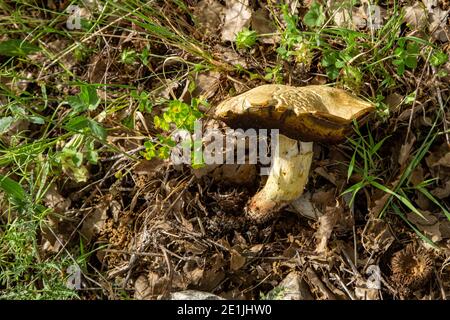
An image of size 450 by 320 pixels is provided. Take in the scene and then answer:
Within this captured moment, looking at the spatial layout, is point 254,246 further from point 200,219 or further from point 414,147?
point 414,147

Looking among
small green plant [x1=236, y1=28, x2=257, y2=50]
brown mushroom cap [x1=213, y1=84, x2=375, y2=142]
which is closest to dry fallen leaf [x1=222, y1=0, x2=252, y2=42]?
small green plant [x1=236, y1=28, x2=257, y2=50]

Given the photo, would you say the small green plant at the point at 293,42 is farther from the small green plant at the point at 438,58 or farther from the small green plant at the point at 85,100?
the small green plant at the point at 85,100

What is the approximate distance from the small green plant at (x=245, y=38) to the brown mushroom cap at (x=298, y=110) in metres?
0.84

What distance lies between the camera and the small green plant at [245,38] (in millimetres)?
3188

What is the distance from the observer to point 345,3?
3.14 meters

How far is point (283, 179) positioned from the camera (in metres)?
2.87

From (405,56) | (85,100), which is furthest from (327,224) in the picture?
(85,100)

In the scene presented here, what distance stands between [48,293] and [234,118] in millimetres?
1527

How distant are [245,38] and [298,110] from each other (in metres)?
1.12

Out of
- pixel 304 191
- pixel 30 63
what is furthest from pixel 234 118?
pixel 30 63

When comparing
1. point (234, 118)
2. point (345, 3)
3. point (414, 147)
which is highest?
point (345, 3)

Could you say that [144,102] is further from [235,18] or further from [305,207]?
[305,207]

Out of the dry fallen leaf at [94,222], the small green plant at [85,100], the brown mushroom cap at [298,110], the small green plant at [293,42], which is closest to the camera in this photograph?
the brown mushroom cap at [298,110]

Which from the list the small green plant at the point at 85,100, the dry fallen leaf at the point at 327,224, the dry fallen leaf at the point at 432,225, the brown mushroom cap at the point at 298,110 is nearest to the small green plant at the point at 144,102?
the small green plant at the point at 85,100
